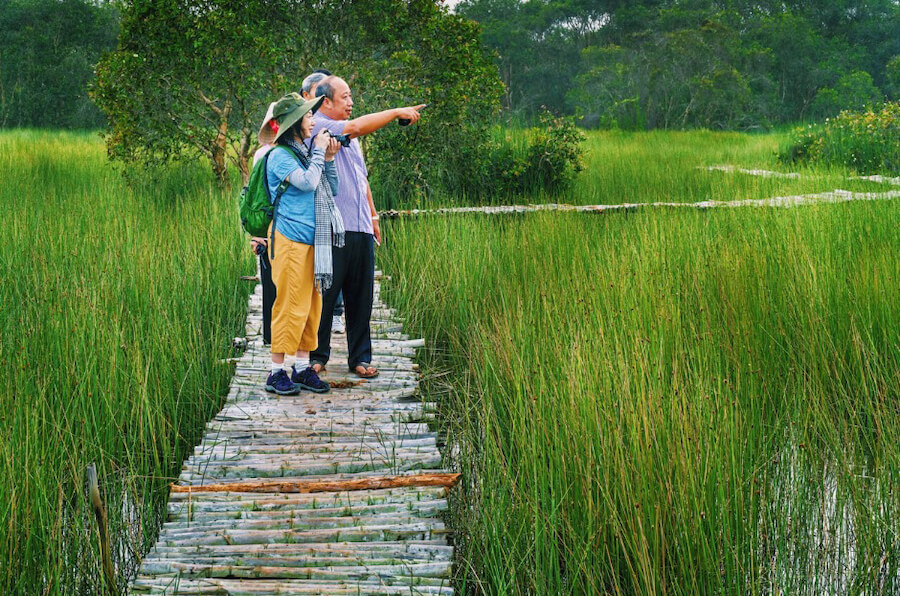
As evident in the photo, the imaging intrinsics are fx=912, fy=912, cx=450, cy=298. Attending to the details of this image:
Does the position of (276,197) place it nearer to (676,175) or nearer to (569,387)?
(569,387)

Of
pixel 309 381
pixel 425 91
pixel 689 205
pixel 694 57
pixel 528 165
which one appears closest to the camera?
pixel 309 381

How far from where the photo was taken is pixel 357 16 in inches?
382

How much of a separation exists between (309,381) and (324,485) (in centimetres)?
115

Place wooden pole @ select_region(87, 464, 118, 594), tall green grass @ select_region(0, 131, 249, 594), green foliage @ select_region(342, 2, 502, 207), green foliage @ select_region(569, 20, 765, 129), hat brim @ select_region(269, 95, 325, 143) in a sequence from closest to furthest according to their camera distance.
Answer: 1. wooden pole @ select_region(87, 464, 118, 594)
2. tall green grass @ select_region(0, 131, 249, 594)
3. hat brim @ select_region(269, 95, 325, 143)
4. green foliage @ select_region(342, 2, 502, 207)
5. green foliage @ select_region(569, 20, 765, 129)

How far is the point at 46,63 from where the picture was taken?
29.8 metres

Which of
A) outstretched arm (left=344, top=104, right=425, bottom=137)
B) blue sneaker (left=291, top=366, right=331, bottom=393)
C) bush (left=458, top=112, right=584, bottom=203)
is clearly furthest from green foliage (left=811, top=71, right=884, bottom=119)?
blue sneaker (left=291, top=366, right=331, bottom=393)

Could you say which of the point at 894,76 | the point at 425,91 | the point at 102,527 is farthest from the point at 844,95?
the point at 102,527

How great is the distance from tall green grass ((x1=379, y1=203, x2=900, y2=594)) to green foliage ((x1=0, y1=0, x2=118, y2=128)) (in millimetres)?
26118

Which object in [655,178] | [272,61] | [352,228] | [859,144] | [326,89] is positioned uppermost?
[272,61]

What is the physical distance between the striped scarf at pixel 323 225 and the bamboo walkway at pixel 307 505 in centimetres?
57

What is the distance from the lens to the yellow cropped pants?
13.2ft

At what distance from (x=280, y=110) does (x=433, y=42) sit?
234 inches

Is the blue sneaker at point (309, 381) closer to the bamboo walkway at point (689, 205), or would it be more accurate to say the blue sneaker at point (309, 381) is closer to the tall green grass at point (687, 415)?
the tall green grass at point (687, 415)

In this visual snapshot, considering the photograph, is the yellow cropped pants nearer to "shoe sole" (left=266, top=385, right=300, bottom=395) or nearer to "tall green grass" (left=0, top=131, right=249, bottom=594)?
"shoe sole" (left=266, top=385, right=300, bottom=395)
